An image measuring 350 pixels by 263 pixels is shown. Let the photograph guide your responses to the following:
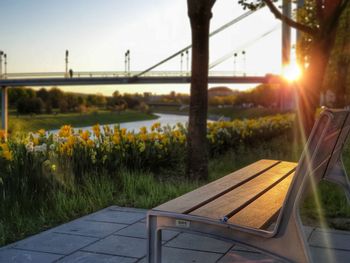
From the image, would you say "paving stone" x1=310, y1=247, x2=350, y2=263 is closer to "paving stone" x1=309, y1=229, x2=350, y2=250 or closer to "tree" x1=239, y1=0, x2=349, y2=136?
"paving stone" x1=309, y1=229, x2=350, y2=250

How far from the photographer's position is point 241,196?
124 inches

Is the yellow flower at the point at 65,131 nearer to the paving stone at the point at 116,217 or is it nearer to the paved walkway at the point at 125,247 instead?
the paving stone at the point at 116,217

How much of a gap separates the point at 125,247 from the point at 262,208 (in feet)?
4.03

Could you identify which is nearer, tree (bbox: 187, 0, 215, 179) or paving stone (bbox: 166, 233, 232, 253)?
paving stone (bbox: 166, 233, 232, 253)

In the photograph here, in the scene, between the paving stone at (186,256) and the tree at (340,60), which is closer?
the paving stone at (186,256)

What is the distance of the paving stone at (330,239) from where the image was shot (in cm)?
383

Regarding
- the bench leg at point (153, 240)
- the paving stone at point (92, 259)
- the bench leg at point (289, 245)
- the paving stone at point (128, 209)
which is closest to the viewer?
the bench leg at point (289, 245)

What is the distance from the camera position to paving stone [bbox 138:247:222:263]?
3.44 m

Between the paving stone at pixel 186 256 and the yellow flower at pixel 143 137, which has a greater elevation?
the yellow flower at pixel 143 137

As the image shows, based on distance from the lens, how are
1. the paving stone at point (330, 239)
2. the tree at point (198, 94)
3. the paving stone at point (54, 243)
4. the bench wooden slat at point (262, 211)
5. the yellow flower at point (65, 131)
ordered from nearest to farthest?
1. the bench wooden slat at point (262, 211)
2. the paving stone at point (54, 243)
3. the paving stone at point (330, 239)
4. the yellow flower at point (65, 131)
5. the tree at point (198, 94)

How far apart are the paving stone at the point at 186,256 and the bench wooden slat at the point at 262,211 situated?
0.60 m

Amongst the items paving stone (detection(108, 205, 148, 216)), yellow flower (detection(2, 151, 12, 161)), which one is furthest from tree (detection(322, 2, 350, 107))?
yellow flower (detection(2, 151, 12, 161))

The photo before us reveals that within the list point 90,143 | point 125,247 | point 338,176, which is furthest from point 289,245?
point 90,143

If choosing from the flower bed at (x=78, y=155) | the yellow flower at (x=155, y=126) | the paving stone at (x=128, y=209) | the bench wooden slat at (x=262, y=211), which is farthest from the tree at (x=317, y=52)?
the bench wooden slat at (x=262, y=211)
